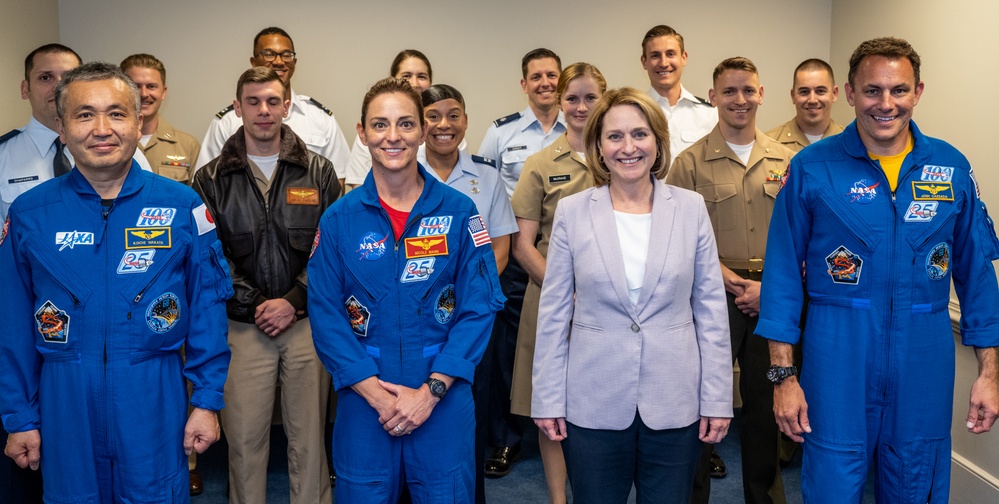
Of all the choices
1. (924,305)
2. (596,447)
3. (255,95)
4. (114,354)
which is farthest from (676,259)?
(255,95)

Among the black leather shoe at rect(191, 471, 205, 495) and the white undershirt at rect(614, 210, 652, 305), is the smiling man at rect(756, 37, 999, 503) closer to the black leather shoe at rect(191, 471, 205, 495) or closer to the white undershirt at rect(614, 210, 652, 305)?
the white undershirt at rect(614, 210, 652, 305)

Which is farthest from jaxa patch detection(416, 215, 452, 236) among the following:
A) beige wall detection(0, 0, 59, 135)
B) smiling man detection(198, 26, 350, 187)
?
beige wall detection(0, 0, 59, 135)

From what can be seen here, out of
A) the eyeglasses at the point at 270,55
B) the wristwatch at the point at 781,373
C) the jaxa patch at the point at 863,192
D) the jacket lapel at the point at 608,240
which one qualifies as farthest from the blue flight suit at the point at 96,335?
the eyeglasses at the point at 270,55

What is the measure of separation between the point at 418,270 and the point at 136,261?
0.75 meters

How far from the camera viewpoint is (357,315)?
2.48m

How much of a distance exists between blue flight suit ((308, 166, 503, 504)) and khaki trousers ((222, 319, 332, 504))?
0.86 metres

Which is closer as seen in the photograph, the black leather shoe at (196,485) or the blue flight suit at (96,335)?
the blue flight suit at (96,335)

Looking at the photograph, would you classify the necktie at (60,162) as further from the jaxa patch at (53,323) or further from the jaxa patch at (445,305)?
the jaxa patch at (445,305)

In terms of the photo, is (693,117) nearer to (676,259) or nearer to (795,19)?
(795,19)

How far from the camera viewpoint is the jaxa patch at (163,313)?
7.70 feet

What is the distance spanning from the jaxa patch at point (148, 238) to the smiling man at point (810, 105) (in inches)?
120

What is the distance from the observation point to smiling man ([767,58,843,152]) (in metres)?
4.31

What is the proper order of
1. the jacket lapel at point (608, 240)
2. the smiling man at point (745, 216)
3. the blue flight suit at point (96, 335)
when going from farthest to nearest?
the smiling man at point (745, 216) < the jacket lapel at point (608, 240) < the blue flight suit at point (96, 335)

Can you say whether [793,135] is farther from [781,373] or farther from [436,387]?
[436,387]
